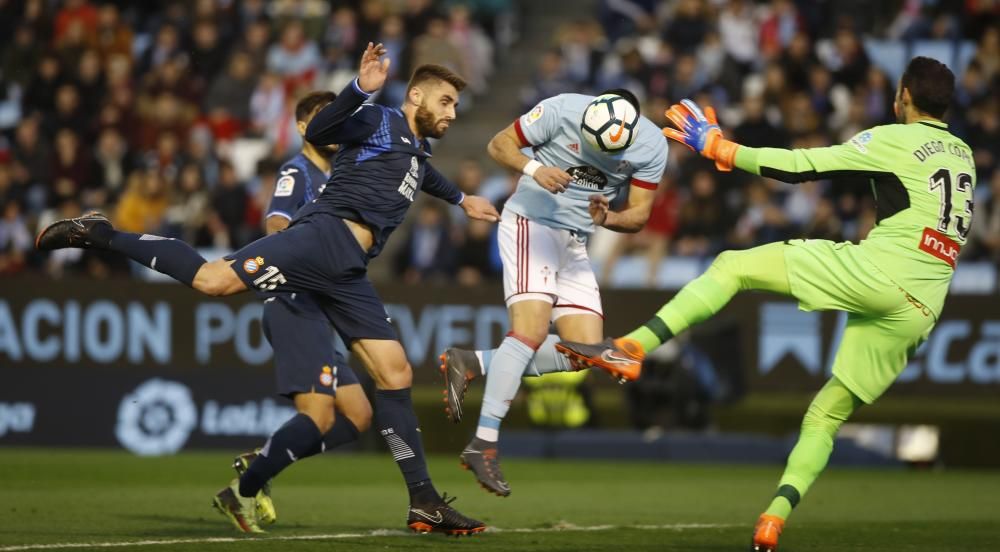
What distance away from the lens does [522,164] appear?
10039 millimetres

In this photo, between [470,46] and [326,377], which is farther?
[470,46]

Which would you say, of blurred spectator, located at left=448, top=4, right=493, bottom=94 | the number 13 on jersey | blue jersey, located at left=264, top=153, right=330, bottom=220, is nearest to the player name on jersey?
the number 13 on jersey

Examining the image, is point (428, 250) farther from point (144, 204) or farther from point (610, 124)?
point (610, 124)

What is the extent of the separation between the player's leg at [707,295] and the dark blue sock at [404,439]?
139cm

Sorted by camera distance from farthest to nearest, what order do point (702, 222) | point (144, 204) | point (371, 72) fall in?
point (144, 204) < point (702, 222) < point (371, 72)

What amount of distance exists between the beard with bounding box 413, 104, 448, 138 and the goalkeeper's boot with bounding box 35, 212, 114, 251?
200cm

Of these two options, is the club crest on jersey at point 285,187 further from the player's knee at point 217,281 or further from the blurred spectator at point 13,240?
the blurred spectator at point 13,240

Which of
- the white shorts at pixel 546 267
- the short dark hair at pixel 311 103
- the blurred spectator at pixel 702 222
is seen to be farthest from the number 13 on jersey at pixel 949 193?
the blurred spectator at pixel 702 222

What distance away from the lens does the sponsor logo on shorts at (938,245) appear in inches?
346

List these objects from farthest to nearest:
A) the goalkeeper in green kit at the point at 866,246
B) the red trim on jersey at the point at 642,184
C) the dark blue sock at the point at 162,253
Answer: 1. the red trim on jersey at the point at 642,184
2. the dark blue sock at the point at 162,253
3. the goalkeeper in green kit at the point at 866,246

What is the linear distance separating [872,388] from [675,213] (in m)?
10.4

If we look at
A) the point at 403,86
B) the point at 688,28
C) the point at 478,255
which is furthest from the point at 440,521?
the point at 688,28

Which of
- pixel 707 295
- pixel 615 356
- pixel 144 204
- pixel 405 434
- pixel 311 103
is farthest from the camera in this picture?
pixel 144 204

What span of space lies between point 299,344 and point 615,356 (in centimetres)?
255
